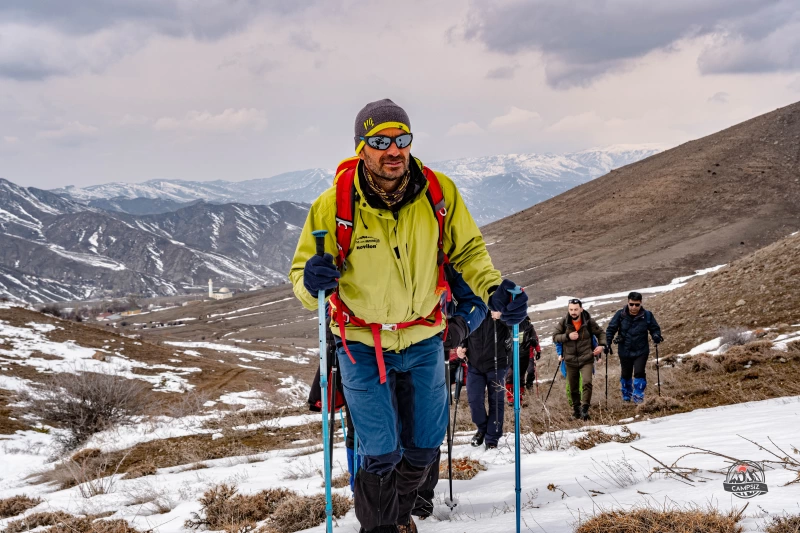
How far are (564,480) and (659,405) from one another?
4469 mm

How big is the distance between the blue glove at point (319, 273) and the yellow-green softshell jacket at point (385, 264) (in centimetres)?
20

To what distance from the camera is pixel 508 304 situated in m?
3.62

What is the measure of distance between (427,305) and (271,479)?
3.70m

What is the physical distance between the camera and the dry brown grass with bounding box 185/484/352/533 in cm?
424

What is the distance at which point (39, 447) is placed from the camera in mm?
13211

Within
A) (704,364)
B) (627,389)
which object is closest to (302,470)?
(627,389)

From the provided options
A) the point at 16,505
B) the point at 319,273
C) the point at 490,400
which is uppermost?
the point at 319,273

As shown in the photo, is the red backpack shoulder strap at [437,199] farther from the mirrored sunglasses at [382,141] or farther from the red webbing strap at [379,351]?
the red webbing strap at [379,351]


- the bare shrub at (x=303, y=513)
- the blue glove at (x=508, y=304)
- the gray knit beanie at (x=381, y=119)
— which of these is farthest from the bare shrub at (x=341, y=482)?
the gray knit beanie at (x=381, y=119)

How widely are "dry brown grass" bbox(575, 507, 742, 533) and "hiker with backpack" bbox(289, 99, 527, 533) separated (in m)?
1.10

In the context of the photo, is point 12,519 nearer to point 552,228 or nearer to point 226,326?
point 552,228

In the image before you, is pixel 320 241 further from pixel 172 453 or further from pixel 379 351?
pixel 172 453
